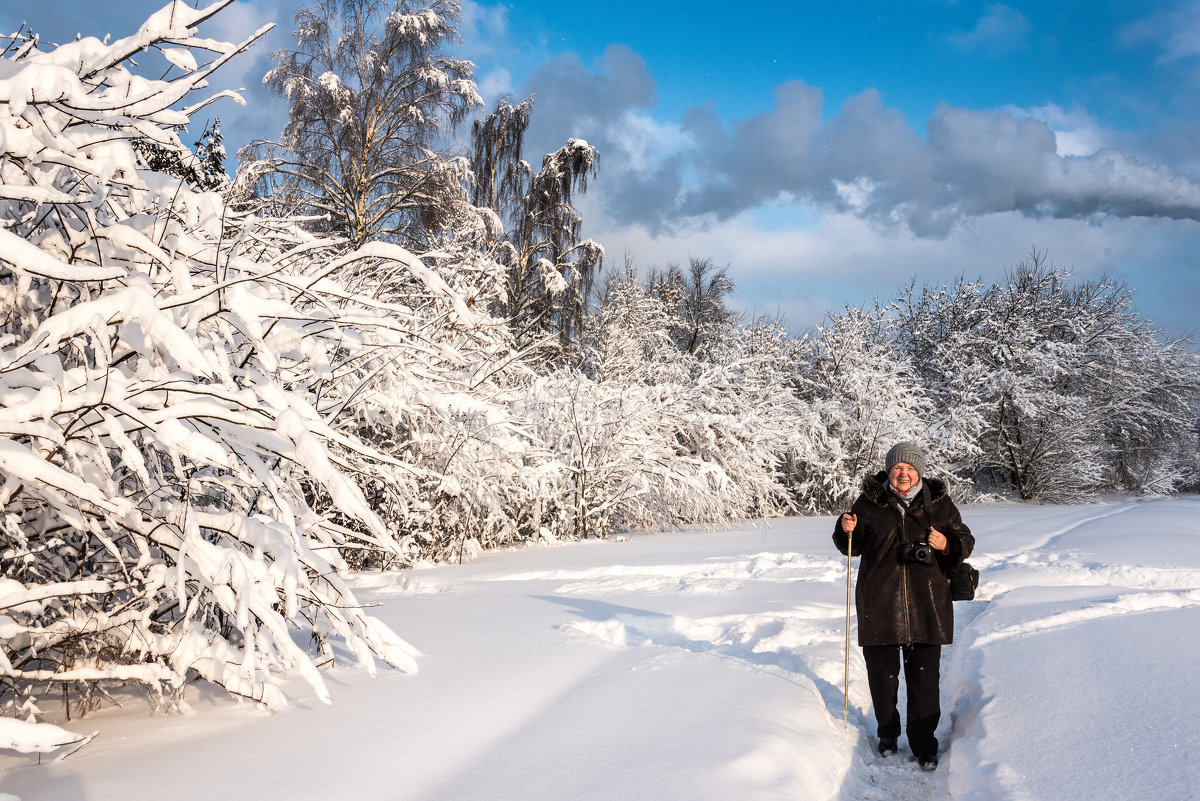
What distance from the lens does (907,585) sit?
3.63m

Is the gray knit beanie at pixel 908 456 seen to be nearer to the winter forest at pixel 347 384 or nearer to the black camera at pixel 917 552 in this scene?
the black camera at pixel 917 552

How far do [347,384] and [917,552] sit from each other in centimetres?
399

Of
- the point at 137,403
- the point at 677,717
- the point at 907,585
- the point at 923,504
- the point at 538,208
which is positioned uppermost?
the point at 538,208

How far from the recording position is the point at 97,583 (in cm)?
243

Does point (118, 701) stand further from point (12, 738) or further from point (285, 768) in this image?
point (12, 738)

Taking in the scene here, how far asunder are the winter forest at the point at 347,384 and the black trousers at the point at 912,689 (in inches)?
93.8

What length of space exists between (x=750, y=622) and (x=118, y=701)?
141 inches

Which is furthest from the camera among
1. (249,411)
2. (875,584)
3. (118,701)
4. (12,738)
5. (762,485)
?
(762,485)

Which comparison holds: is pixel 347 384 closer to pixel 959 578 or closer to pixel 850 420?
pixel 959 578

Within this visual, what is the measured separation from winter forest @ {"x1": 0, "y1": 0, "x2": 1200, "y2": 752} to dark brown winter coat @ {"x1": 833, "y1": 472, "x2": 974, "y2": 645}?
2.29 metres

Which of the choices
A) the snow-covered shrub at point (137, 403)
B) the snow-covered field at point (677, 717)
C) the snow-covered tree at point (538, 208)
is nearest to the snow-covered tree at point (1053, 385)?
the snow-covered tree at point (538, 208)

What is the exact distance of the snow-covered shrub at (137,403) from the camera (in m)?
2.16

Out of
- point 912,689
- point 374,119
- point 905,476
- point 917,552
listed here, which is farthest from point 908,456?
point 374,119

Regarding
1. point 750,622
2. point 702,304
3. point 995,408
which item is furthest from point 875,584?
point 702,304
